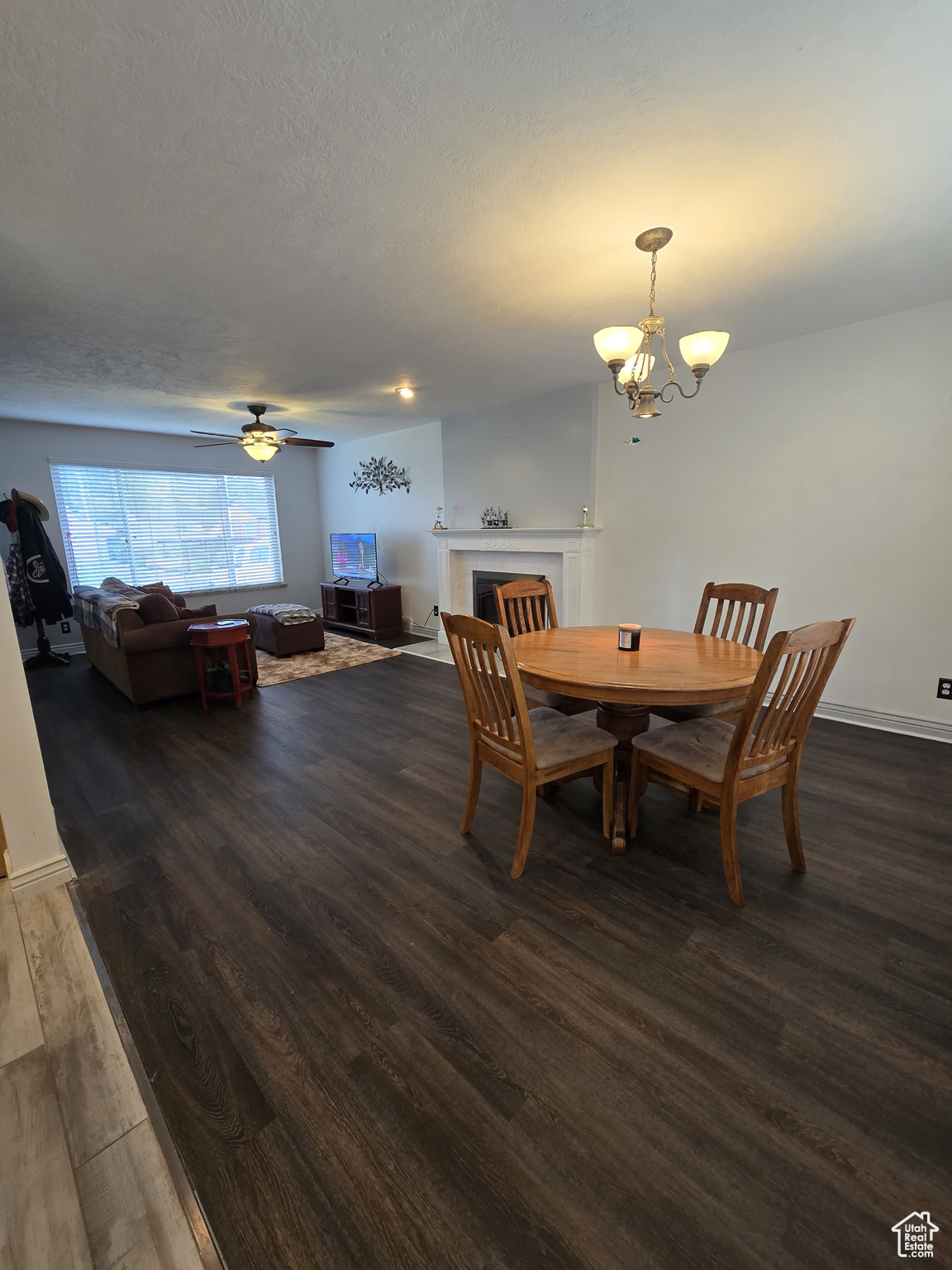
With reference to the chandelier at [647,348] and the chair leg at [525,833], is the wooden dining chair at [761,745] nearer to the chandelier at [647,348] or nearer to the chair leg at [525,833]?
the chair leg at [525,833]

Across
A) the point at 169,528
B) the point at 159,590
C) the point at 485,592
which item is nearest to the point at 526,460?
the point at 485,592

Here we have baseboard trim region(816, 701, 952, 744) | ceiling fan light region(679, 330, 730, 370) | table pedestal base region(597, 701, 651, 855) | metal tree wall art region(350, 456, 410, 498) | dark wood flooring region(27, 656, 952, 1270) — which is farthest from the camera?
metal tree wall art region(350, 456, 410, 498)

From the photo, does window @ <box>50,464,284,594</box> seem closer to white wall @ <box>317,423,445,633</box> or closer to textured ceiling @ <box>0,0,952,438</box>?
white wall @ <box>317,423,445,633</box>

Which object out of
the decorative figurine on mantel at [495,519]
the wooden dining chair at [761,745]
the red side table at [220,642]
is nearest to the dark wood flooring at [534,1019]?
the wooden dining chair at [761,745]

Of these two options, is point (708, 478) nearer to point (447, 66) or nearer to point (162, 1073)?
point (447, 66)

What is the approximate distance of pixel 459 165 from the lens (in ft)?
5.24

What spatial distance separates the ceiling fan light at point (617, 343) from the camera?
1932 mm

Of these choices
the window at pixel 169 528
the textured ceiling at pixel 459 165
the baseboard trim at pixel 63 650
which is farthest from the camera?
the window at pixel 169 528

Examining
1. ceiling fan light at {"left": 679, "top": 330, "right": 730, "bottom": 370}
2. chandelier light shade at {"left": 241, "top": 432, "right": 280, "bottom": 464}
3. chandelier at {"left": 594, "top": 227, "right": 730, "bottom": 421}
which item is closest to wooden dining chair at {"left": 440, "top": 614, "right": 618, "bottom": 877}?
chandelier at {"left": 594, "top": 227, "right": 730, "bottom": 421}

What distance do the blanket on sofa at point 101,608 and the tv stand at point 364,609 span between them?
2522 mm

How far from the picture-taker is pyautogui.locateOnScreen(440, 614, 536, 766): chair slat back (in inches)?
69.9

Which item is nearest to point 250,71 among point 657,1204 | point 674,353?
point 657,1204

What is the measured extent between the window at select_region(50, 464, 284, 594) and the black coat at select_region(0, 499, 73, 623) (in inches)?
21.7

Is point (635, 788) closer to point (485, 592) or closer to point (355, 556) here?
point (485, 592)
